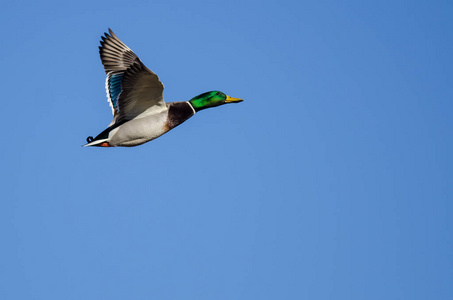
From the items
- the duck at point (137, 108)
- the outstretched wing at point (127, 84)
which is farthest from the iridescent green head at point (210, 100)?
the outstretched wing at point (127, 84)

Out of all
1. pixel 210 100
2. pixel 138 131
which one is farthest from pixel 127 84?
pixel 210 100

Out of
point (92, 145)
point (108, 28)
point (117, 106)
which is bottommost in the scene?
point (92, 145)

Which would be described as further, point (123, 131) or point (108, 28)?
point (108, 28)

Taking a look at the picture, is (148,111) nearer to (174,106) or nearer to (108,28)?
(174,106)

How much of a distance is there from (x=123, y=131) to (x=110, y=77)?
1.49m

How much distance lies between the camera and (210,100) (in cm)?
1353

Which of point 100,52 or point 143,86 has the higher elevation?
point 100,52

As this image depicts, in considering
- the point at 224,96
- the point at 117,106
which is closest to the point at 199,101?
the point at 224,96

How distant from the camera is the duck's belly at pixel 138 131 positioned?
1231 cm

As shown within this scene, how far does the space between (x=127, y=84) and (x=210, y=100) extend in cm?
226

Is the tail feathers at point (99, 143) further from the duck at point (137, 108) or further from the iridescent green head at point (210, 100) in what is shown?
the iridescent green head at point (210, 100)

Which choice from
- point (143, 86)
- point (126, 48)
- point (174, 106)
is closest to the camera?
point (143, 86)

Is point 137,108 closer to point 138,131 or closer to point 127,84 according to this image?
point 138,131

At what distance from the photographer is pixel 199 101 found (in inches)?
525
